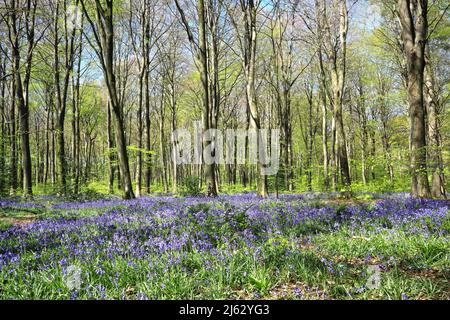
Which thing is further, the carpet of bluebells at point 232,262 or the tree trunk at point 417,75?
the tree trunk at point 417,75

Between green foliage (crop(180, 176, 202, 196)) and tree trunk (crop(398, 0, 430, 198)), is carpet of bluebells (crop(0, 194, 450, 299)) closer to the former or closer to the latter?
tree trunk (crop(398, 0, 430, 198))

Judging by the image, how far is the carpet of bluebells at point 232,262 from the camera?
111 inches

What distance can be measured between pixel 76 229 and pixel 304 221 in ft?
14.8

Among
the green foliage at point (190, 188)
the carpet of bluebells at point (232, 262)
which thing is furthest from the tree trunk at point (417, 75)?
the green foliage at point (190, 188)

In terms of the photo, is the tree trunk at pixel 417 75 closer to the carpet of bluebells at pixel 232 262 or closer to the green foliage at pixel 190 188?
the carpet of bluebells at pixel 232 262

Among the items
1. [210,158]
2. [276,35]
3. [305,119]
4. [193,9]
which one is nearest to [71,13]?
[193,9]

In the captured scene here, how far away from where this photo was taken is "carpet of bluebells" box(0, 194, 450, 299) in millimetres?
2814

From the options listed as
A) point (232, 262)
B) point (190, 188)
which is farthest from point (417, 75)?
point (190, 188)

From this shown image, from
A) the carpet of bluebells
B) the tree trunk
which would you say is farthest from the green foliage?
the tree trunk

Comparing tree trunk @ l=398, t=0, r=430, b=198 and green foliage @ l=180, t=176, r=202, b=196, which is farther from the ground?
tree trunk @ l=398, t=0, r=430, b=198

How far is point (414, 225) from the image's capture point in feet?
16.4

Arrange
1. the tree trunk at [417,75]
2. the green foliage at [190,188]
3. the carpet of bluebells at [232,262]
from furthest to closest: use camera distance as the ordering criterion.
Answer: the green foliage at [190,188], the tree trunk at [417,75], the carpet of bluebells at [232,262]

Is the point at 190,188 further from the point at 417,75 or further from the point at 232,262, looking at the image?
the point at 232,262

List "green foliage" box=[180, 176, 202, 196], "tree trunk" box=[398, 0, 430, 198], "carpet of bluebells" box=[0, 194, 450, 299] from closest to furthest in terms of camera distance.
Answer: "carpet of bluebells" box=[0, 194, 450, 299] → "tree trunk" box=[398, 0, 430, 198] → "green foliage" box=[180, 176, 202, 196]
